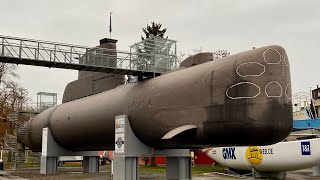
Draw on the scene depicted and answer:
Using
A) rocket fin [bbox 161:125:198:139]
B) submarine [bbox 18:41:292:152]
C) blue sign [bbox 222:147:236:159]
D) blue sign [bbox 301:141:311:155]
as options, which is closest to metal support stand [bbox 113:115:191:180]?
submarine [bbox 18:41:292:152]

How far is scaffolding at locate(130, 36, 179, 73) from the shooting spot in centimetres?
1802

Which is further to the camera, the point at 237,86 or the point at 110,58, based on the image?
the point at 110,58

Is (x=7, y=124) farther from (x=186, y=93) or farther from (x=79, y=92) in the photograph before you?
(x=186, y=93)

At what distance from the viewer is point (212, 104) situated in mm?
12320

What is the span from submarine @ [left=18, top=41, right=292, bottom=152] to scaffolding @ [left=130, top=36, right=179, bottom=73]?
1.31m

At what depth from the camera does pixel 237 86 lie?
38.6 feet

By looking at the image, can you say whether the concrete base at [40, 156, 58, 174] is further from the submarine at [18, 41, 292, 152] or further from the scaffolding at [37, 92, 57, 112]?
the scaffolding at [37, 92, 57, 112]

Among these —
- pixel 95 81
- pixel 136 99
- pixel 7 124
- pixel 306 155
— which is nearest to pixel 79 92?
pixel 95 81

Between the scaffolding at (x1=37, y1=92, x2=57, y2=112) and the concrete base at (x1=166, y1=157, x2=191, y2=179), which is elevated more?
the scaffolding at (x1=37, y1=92, x2=57, y2=112)

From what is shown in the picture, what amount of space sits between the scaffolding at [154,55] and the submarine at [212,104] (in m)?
1.31

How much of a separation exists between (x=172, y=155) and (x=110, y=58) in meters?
5.40

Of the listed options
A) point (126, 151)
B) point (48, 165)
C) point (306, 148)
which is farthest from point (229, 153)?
point (126, 151)

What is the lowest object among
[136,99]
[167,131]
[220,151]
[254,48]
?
[220,151]

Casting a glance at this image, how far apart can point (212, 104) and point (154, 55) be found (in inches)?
270
